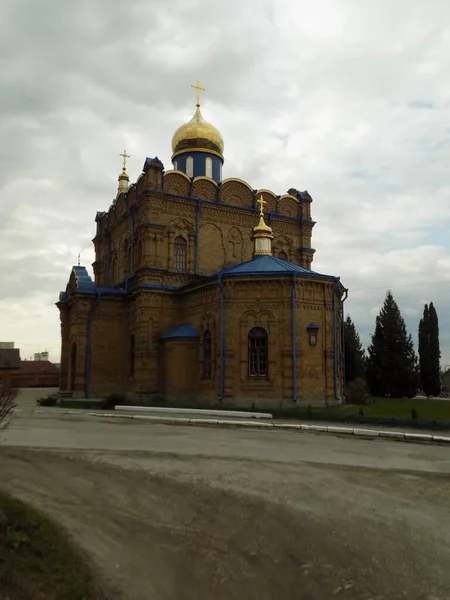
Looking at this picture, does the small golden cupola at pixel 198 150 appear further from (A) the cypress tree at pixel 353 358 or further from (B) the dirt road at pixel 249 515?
(B) the dirt road at pixel 249 515

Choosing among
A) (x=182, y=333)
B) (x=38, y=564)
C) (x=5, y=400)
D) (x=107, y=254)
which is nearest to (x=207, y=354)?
(x=182, y=333)

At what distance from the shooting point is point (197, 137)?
91.1ft

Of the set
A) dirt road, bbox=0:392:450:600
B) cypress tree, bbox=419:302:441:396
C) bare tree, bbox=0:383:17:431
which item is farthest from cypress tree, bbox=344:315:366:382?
bare tree, bbox=0:383:17:431

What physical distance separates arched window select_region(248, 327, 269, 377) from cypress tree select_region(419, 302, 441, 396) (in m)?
20.0

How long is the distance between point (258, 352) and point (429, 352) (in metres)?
21.0

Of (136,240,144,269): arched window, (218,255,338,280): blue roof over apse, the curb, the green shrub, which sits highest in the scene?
(136,240,144,269): arched window

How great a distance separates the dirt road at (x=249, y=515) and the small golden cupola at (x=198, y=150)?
63.9 feet

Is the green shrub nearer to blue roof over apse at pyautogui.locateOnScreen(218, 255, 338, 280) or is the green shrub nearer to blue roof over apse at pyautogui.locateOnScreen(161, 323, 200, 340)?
blue roof over apse at pyautogui.locateOnScreen(218, 255, 338, 280)

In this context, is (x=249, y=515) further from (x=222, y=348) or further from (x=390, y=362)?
(x=390, y=362)

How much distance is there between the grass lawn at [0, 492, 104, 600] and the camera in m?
4.47

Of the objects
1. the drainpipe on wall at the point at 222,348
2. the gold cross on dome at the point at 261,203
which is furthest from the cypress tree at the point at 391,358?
the drainpipe on wall at the point at 222,348

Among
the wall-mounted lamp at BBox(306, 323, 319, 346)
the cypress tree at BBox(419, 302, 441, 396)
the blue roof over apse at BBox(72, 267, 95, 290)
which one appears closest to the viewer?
the wall-mounted lamp at BBox(306, 323, 319, 346)

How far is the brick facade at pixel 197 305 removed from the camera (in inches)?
786

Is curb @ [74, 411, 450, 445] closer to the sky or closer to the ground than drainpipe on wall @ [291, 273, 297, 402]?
closer to the ground
